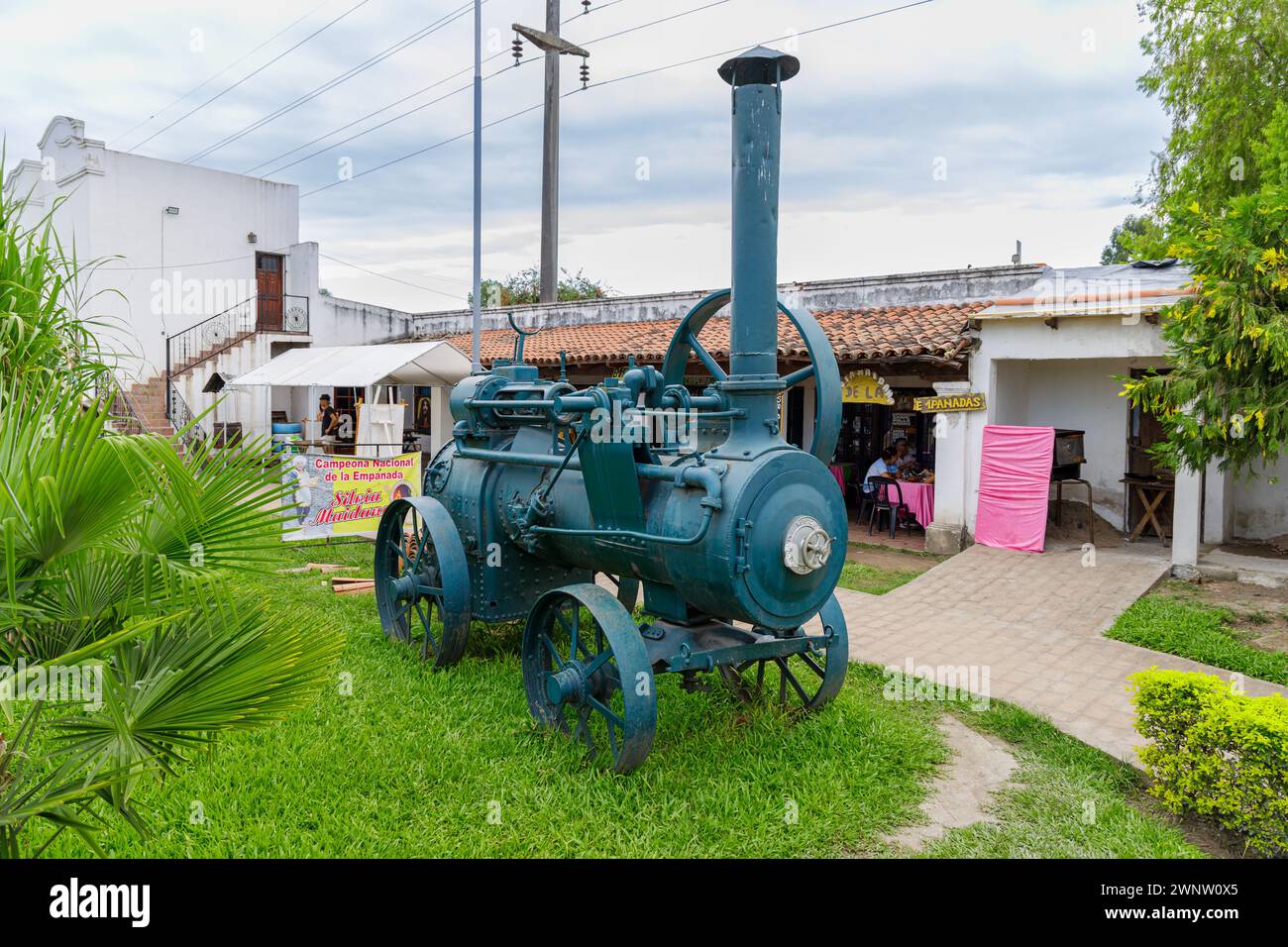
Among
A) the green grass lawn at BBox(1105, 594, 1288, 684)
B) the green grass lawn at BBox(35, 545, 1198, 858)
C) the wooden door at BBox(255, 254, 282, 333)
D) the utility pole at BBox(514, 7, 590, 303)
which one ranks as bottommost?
the green grass lawn at BBox(35, 545, 1198, 858)

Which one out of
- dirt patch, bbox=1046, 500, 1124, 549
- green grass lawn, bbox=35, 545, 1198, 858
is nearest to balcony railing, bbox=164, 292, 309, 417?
dirt patch, bbox=1046, 500, 1124, 549

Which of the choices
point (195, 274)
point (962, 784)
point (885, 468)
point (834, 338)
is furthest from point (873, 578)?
point (195, 274)

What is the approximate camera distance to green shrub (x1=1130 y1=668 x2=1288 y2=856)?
4.13 metres

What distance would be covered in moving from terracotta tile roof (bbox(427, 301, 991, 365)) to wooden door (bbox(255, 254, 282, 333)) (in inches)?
317

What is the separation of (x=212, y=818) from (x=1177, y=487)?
10144 millimetres

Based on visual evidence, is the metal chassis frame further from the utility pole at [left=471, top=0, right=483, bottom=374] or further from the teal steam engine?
the utility pole at [left=471, top=0, right=483, bottom=374]

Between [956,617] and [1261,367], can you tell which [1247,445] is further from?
[956,617]

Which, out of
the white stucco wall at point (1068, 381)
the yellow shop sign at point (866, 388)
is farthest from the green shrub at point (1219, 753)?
the yellow shop sign at point (866, 388)

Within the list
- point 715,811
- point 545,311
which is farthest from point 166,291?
point 715,811

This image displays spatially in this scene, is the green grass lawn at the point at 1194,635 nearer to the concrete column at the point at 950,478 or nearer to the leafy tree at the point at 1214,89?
the concrete column at the point at 950,478

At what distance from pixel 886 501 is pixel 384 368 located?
8.12m

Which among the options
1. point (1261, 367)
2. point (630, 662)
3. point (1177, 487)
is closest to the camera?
point (630, 662)

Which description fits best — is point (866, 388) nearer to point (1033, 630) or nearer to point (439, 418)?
point (1033, 630)

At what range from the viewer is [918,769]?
5020 mm
